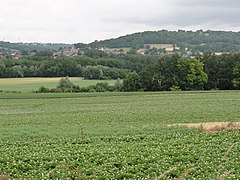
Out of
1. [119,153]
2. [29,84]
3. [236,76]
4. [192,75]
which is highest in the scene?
[192,75]

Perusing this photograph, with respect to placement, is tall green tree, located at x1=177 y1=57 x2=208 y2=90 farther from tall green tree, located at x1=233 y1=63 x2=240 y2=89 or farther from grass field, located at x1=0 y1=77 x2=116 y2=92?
grass field, located at x1=0 y1=77 x2=116 y2=92

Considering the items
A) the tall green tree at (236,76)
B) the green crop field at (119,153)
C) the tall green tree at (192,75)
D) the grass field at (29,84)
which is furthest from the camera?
the grass field at (29,84)

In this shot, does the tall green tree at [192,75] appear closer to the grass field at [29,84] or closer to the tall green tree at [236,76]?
the tall green tree at [236,76]

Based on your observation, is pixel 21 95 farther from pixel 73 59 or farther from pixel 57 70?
pixel 73 59

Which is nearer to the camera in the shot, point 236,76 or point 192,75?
point 236,76

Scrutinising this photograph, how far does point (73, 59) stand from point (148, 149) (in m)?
113

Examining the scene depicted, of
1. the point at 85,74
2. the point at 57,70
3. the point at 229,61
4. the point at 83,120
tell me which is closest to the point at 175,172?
the point at 83,120

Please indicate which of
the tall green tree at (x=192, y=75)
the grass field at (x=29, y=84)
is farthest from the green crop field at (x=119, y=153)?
the grass field at (x=29, y=84)

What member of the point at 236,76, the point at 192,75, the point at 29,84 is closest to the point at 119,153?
the point at 192,75

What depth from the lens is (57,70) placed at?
119438 mm

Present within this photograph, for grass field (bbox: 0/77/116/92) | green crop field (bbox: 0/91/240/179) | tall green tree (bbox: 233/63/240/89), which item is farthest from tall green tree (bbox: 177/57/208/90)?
green crop field (bbox: 0/91/240/179)

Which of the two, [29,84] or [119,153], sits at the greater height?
[29,84]

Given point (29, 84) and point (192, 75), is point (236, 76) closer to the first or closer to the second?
point (192, 75)

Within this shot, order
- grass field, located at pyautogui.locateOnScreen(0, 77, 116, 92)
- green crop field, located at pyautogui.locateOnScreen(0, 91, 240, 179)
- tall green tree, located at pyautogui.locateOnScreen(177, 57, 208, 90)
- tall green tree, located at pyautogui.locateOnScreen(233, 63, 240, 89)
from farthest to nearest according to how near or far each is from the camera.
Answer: grass field, located at pyautogui.locateOnScreen(0, 77, 116, 92)
tall green tree, located at pyautogui.locateOnScreen(177, 57, 208, 90)
tall green tree, located at pyautogui.locateOnScreen(233, 63, 240, 89)
green crop field, located at pyautogui.locateOnScreen(0, 91, 240, 179)
